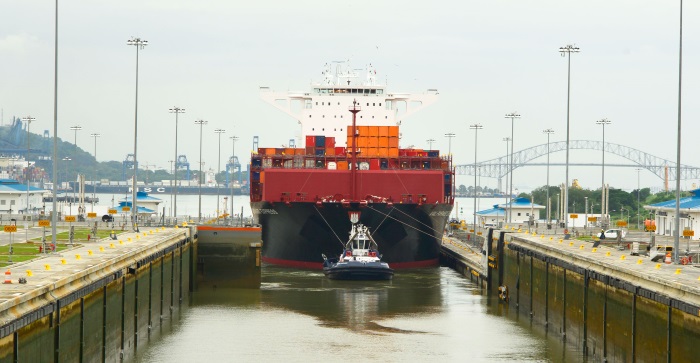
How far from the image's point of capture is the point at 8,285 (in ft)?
105

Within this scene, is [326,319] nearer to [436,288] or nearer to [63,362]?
[436,288]

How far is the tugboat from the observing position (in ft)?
227

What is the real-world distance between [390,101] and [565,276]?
49292 mm

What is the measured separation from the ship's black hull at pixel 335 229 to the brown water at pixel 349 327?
4735mm

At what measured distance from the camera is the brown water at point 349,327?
44.3 m

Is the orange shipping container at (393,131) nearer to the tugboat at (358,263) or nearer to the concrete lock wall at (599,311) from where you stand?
the tugboat at (358,263)

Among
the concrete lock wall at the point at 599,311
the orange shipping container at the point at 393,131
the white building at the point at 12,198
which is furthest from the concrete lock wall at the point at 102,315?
the white building at the point at 12,198

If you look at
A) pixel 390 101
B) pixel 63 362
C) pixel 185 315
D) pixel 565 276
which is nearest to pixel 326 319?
pixel 185 315

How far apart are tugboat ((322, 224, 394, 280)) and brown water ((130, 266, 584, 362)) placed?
2.14 feet

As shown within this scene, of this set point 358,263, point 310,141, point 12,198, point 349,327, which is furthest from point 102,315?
point 12,198

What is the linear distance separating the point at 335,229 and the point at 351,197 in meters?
2.26

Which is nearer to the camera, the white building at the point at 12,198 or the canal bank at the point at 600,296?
the canal bank at the point at 600,296

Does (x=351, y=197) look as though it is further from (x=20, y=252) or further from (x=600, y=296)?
(x=600, y=296)

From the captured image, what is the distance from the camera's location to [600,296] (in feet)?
137
